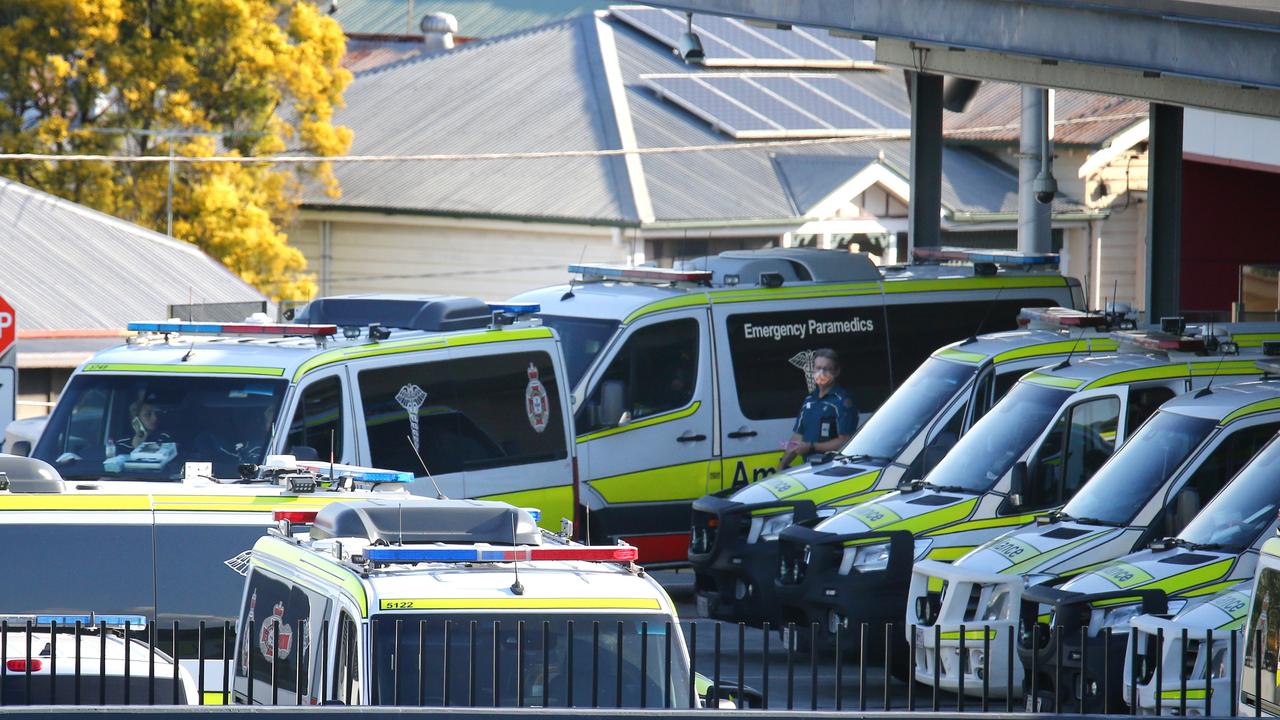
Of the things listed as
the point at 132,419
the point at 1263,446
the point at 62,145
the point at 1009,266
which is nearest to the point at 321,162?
the point at 62,145

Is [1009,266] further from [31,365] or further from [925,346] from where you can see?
[31,365]

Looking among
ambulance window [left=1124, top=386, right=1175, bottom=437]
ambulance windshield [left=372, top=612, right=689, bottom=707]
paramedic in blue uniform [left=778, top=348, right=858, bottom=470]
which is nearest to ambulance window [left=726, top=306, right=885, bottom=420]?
paramedic in blue uniform [left=778, top=348, right=858, bottom=470]

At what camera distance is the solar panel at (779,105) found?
120 ft

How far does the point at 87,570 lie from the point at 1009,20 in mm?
8648

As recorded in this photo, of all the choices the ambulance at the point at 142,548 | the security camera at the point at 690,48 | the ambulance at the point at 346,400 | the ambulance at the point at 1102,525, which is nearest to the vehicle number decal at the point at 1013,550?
the ambulance at the point at 1102,525

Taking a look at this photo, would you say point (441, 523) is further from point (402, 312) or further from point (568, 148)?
point (568, 148)

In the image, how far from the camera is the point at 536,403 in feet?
44.2

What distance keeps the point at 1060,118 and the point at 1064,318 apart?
24924mm

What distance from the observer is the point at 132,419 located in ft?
39.9

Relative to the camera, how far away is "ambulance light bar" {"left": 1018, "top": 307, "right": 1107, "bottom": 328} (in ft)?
46.1

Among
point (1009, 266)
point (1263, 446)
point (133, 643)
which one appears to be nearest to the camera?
point (133, 643)

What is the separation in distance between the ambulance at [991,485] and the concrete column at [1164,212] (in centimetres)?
432

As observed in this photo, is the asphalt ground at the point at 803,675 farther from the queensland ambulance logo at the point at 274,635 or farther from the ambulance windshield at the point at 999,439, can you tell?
the queensland ambulance logo at the point at 274,635

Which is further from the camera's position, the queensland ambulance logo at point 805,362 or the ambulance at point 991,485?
the queensland ambulance logo at point 805,362
